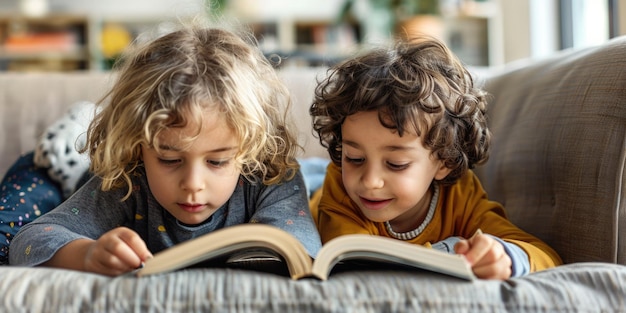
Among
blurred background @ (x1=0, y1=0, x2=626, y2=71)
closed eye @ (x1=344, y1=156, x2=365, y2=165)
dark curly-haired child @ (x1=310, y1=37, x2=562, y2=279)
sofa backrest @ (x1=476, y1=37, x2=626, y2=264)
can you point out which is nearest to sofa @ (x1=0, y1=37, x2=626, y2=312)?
sofa backrest @ (x1=476, y1=37, x2=626, y2=264)

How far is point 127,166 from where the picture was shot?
1252 millimetres

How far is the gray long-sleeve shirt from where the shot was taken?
118cm

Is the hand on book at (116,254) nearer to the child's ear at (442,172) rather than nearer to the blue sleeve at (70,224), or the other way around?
the blue sleeve at (70,224)

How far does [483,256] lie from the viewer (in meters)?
0.97

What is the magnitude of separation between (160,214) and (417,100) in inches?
21.3

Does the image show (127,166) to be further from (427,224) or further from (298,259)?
(427,224)

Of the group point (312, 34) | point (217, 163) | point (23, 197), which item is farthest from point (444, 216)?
point (312, 34)

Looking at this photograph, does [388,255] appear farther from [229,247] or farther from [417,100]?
[417,100]

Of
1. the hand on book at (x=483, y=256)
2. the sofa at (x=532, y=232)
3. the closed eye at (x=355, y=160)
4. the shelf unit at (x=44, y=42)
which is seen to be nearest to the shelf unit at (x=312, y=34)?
the shelf unit at (x=44, y=42)

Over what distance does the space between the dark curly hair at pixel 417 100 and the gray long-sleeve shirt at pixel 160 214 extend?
189 mm

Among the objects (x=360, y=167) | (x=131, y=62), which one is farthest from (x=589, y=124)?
(x=131, y=62)

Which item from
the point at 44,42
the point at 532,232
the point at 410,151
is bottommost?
the point at 532,232

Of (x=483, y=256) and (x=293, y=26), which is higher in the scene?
(x=293, y=26)

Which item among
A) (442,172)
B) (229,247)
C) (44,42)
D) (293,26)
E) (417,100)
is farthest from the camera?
(293,26)
